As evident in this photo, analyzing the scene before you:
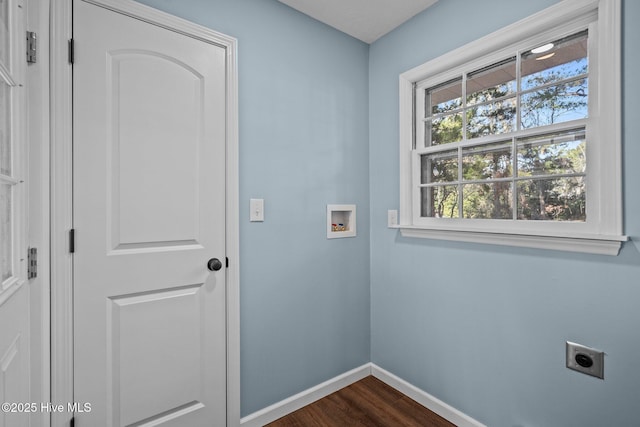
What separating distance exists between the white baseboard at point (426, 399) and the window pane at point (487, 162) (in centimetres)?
136

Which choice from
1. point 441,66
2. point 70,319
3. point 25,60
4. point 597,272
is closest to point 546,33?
point 441,66

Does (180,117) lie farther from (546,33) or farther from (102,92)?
(546,33)

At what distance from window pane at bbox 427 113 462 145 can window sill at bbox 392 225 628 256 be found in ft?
1.90

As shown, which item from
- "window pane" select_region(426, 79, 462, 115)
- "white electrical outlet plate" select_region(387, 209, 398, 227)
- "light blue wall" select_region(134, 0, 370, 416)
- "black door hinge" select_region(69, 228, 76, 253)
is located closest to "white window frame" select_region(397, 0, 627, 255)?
"window pane" select_region(426, 79, 462, 115)

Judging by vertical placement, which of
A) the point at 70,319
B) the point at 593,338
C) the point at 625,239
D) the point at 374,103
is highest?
the point at 374,103

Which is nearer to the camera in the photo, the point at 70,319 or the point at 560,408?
the point at 70,319

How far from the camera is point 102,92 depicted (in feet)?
4.45

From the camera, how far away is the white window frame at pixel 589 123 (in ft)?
4.19

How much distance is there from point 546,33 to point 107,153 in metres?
2.12

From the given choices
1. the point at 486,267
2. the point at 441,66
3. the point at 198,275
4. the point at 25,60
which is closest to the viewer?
the point at 25,60

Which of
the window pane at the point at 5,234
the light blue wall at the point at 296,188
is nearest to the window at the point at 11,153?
the window pane at the point at 5,234

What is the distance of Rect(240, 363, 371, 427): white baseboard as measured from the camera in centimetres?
180

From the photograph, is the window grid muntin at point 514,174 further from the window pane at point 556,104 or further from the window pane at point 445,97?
the window pane at point 445,97

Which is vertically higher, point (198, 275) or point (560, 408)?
point (198, 275)
